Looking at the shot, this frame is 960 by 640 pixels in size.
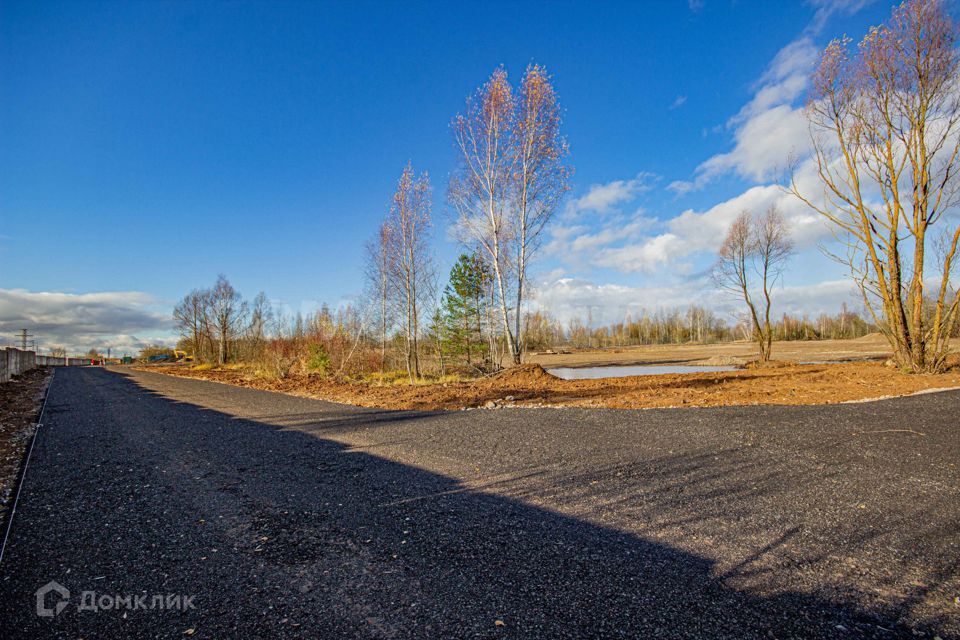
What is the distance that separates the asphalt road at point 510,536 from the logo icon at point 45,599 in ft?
0.09

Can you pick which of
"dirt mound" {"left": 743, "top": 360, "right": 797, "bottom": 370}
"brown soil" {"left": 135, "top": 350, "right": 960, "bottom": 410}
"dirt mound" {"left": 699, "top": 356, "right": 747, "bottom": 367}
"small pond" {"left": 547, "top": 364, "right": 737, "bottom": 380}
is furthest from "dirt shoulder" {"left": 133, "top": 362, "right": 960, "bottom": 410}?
"dirt mound" {"left": 699, "top": 356, "right": 747, "bottom": 367}

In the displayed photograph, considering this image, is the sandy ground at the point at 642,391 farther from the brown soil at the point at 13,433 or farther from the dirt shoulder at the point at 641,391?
the brown soil at the point at 13,433

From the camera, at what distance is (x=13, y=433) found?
716 centimetres

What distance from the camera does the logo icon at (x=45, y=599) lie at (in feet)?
6.96

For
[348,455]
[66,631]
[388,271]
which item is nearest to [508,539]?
[66,631]

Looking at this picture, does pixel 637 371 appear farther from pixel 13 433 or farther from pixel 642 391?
pixel 13 433

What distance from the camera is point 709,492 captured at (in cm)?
367

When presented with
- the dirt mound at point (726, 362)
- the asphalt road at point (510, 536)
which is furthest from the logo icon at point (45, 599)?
the dirt mound at point (726, 362)

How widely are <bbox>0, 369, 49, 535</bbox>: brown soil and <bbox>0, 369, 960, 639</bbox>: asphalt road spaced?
197 mm

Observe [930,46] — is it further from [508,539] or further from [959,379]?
[508,539]

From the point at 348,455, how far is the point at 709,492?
13.2 ft

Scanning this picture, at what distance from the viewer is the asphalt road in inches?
78.9

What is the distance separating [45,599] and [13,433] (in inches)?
295

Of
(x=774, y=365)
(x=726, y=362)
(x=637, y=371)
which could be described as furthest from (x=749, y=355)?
(x=774, y=365)
